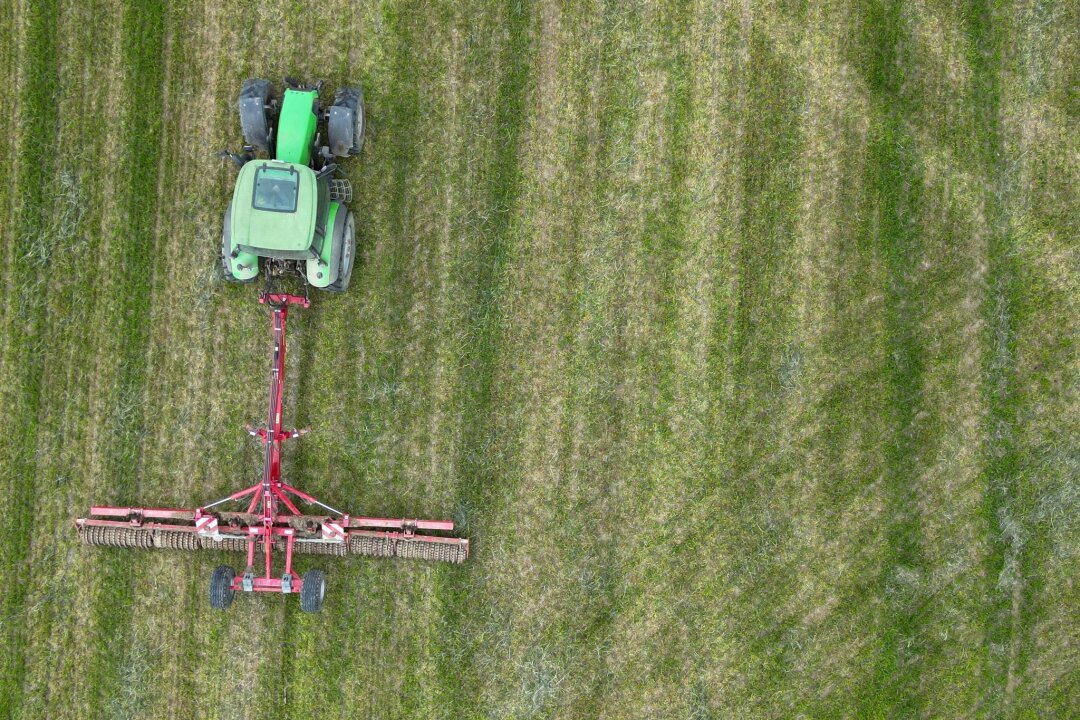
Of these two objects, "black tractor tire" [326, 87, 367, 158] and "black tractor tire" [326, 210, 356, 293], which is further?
"black tractor tire" [326, 210, 356, 293]

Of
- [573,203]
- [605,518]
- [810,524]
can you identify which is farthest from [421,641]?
[573,203]

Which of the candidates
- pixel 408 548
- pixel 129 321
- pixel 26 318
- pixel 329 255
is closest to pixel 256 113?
pixel 329 255

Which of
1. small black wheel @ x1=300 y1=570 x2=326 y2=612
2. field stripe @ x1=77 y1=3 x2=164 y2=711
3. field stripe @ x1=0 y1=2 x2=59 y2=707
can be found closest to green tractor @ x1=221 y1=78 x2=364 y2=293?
field stripe @ x1=77 y1=3 x2=164 y2=711

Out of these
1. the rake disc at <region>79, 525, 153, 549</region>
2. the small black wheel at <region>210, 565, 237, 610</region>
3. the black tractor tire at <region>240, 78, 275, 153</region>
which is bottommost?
the small black wheel at <region>210, 565, 237, 610</region>

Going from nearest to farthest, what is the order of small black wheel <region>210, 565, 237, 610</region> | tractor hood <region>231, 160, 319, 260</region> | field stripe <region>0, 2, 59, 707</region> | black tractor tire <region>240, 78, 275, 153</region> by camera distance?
tractor hood <region>231, 160, 319, 260</region> → small black wheel <region>210, 565, 237, 610</region> → black tractor tire <region>240, 78, 275, 153</region> → field stripe <region>0, 2, 59, 707</region>

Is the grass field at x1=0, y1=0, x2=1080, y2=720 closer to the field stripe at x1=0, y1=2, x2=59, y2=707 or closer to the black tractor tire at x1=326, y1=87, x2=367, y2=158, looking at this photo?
the field stripe at x1=0, y1=2, x2=59, y2=707

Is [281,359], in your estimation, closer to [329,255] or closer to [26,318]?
[329,255]
